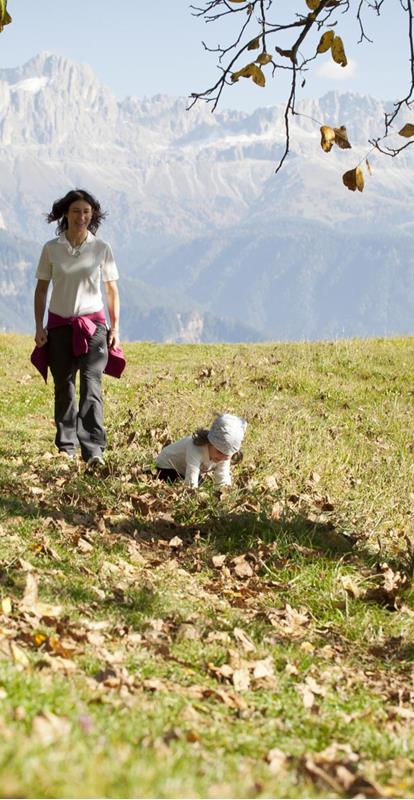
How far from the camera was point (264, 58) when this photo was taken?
605cm

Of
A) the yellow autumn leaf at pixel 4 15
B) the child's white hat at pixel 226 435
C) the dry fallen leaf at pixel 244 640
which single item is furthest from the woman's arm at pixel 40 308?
the dry fallen leaf at pixel 244 640

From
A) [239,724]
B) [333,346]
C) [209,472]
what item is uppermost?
[333,346]

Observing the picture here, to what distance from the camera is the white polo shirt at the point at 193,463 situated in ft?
28.2

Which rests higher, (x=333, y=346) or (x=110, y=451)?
(x=333, y=346)

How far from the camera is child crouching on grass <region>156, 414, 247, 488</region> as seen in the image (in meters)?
8.37

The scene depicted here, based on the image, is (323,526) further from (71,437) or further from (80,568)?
(71,437)

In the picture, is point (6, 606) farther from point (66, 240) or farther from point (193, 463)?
point (66, 240)

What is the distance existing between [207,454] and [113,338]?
1.99 meters

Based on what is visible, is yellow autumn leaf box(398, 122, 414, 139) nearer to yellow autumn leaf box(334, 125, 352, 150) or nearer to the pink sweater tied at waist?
yellow autumn leaf box(334, 125, 352, 150)

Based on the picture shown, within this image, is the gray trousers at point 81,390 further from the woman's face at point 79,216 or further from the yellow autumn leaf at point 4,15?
the yellow autumn leaf at point 4,15

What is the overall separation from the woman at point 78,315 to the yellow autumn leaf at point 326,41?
160 inches

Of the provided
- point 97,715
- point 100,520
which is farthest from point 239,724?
point 100,520

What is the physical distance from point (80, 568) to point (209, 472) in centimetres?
292

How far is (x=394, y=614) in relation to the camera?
235 inches
